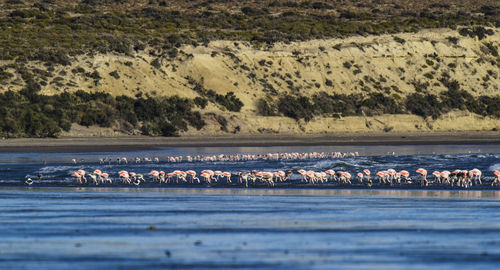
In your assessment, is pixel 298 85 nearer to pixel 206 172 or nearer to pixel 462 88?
pixel 462 88

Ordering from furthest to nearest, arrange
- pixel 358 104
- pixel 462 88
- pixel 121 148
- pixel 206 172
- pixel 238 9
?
pixel 238 9 < pixel 462 88 < pixel 358 104 < pixel 121 148 < pixel 206 172

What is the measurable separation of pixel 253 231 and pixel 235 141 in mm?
48843

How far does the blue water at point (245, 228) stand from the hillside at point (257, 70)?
41189 millimetres

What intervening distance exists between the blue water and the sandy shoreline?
26.2 m

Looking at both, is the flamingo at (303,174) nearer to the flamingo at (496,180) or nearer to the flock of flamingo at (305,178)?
the flock of flamingo at (305,178)

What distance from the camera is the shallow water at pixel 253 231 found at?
14.1 meters

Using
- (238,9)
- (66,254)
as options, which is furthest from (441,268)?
(238,9)

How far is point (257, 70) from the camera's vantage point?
295 feet

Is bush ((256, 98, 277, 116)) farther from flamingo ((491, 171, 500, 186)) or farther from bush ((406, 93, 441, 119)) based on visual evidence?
flamingo ((491, 171, 500, 186))

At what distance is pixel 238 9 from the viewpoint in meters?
126

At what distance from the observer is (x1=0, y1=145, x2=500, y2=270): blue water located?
1414 cm

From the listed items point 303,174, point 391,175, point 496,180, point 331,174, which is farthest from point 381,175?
point 496,180

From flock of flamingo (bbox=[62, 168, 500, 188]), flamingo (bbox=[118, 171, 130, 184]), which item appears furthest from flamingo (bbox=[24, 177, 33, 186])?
flamingo (bbox=[118, 171, 130, 184])

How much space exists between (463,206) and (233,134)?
51342mm
